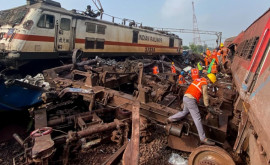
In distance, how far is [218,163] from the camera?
2629 millimetres

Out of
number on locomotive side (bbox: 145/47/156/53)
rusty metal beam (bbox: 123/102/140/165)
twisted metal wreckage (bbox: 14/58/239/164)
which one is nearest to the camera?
rusty metal beam (bbox: 123/102/140/165)

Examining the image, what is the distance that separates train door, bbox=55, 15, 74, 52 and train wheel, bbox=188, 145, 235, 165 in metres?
7.07

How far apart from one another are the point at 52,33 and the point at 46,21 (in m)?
0.50

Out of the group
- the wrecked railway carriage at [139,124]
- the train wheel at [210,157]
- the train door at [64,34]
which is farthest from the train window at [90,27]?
the train wheel at [210,157]

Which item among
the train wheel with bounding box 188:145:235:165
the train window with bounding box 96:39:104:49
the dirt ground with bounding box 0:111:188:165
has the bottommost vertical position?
the dirt ground with bounding box 0:111:188:165

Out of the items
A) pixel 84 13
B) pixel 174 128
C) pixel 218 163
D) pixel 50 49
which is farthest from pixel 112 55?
pixel 218 163

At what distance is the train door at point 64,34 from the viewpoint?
7.70 meters

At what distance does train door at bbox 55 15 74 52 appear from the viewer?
770cm

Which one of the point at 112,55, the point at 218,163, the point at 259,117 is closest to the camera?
the point at 259,117

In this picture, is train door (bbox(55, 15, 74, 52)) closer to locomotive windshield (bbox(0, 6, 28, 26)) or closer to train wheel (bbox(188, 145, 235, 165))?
locomotive windshield (bbox(0, 6, 28, 26))

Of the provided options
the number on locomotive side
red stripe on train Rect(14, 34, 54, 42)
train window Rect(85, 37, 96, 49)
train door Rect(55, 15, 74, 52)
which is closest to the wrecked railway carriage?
red stripe on train Rect(14, 34, 54, 42)

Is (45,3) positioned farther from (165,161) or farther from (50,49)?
(165,161)

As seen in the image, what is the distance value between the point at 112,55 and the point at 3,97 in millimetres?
7235

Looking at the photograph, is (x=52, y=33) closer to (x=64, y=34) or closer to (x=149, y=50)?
(x=64, y=34)
